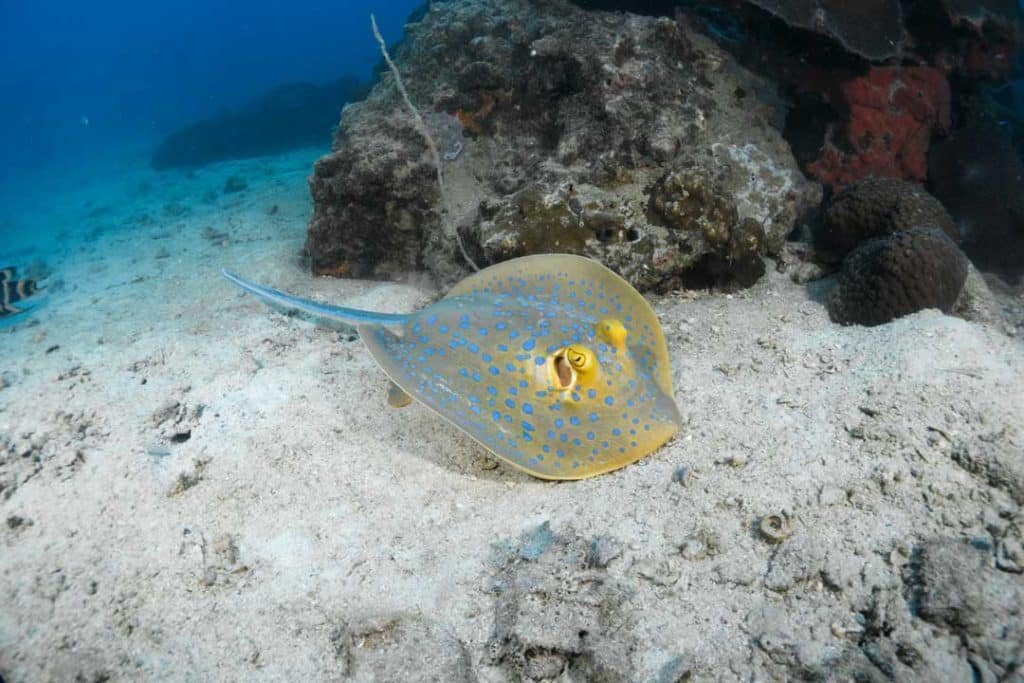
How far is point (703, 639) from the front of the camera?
2.31 meters

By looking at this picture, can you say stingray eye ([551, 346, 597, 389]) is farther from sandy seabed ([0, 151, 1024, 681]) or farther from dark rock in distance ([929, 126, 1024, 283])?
dark rock in distance ([929, 126, 1024, 283])

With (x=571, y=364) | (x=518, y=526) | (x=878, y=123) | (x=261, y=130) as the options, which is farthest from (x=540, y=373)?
(x=261, y=130)

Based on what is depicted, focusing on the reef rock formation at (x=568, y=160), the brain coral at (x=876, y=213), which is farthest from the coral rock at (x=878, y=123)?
the brain coral at (x=876, y=213)

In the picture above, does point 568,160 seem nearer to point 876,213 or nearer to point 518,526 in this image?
point 876,213

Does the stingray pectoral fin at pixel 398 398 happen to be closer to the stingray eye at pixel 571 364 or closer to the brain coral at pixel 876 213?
the stingray eye at pixel 571 364

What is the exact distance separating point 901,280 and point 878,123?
4002mm

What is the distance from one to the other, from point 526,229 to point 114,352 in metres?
4.15

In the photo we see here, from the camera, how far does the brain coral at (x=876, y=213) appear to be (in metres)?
5.01

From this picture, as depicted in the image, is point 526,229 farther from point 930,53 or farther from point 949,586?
point 930,53

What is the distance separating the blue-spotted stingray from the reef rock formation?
1.45 metres

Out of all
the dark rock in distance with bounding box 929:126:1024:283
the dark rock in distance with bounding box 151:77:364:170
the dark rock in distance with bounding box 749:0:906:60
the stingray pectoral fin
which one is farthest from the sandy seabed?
the dark rock in distance with bounding box 151:77:364:170

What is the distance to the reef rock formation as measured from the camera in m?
4.79

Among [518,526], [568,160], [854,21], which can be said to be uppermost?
[854,21]

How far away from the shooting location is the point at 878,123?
22.5 feet
